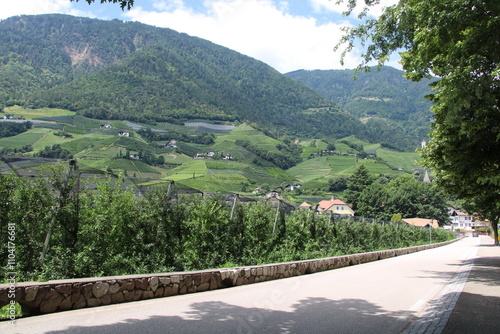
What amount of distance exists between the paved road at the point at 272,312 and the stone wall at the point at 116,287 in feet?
0.61

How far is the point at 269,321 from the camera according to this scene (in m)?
5.89

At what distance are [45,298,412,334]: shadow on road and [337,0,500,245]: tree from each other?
11.7 feet

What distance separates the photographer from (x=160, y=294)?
288 inches

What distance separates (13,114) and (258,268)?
161930 mm

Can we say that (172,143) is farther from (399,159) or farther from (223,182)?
(399,159)

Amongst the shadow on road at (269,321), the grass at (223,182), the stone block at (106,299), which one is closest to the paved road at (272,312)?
the shadow on road at (269,321)

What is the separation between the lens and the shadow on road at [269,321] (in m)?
5.23

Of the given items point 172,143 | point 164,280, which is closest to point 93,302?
point 164,280

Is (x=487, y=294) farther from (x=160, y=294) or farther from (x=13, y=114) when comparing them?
(x=13, y=114)

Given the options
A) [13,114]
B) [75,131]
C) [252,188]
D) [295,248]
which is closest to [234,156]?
[252,188]

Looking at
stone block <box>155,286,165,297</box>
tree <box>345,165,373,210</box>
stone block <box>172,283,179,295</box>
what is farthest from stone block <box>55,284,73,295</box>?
tree <box>345,165,373,210</box>

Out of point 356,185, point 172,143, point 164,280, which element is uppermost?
point 172,143

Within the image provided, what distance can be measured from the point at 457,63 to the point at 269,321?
18.6 ft

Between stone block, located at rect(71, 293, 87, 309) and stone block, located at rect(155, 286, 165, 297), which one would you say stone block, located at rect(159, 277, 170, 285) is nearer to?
stone block, located at rect(155, 286, 165, 297)
